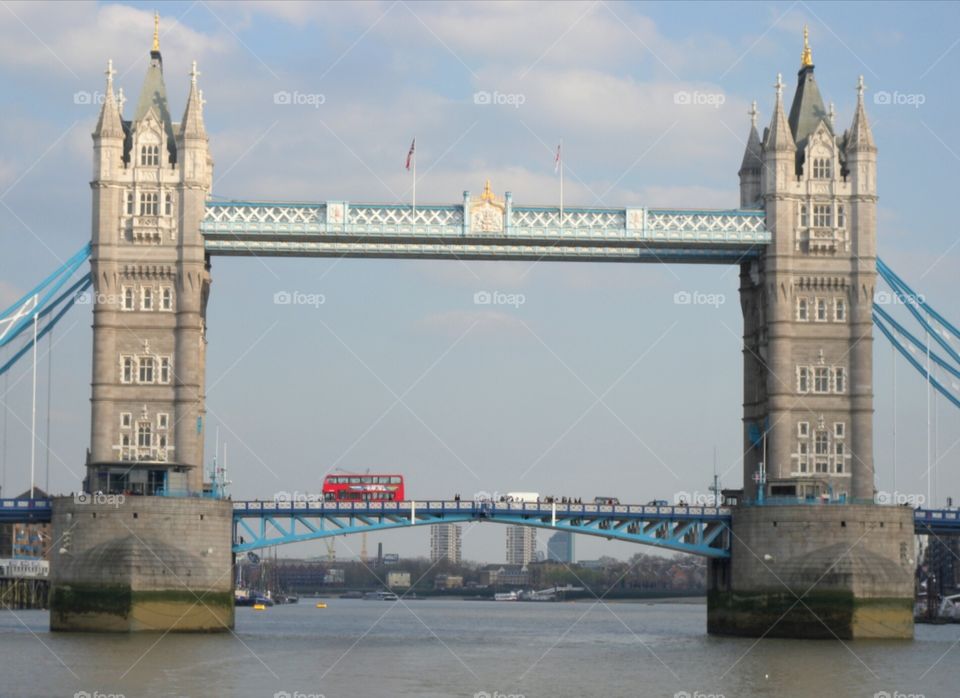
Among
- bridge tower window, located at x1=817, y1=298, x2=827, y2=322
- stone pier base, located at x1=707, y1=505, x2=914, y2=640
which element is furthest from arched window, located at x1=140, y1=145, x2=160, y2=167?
stone pier base, located at x1=707, y1=505, x2=914, y2=640

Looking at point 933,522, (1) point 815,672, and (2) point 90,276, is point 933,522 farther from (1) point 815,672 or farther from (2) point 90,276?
(2) point 90,276

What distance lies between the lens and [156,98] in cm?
9831

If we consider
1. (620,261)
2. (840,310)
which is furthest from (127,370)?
(840,310)

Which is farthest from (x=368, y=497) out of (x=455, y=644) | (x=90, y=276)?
(x=90, y=276)

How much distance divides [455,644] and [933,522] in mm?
26049

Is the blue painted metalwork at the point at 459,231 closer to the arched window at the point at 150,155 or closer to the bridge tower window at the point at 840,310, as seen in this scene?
the arched window at the point at 150,155

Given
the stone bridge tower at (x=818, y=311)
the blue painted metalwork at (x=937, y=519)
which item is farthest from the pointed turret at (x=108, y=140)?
the blue painted metalwork at (x=937, y=519)

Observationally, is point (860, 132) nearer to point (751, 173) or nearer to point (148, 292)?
point (751, 173)

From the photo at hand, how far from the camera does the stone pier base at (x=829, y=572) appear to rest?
300 ft

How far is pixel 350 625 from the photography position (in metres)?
125

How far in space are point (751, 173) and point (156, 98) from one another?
32283 millimetres

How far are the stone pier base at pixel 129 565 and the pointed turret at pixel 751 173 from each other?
3440 centimetres

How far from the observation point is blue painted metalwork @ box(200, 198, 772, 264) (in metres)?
96.4

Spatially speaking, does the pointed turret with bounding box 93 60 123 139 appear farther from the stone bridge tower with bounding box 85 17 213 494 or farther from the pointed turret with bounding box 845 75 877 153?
the pointed turret with bounding box 845 75 877 153
